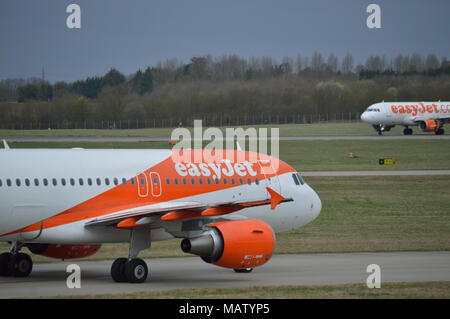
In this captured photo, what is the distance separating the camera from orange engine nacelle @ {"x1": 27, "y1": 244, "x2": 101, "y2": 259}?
816 inches

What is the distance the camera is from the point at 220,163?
21.7 meters

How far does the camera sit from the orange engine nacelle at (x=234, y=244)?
60.7 feet

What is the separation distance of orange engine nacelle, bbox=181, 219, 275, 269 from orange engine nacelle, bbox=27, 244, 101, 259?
379 cm

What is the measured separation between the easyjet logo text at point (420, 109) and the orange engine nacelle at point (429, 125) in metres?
1.67

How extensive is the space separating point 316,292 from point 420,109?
7973cm

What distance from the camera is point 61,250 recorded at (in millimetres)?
20984

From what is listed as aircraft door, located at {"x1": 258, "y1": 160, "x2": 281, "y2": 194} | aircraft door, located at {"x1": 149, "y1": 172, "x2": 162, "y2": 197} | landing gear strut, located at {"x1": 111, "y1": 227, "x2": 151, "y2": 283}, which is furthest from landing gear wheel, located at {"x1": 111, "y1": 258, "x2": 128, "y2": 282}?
aircraft door, located at {"x1": 258, "y1": 160, "x2": 281, "y2": 194}

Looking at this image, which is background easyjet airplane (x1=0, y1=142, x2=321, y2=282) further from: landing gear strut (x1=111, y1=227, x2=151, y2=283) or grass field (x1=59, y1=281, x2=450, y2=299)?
grass field (x1=59, y1=281, x2=450, y2=299)

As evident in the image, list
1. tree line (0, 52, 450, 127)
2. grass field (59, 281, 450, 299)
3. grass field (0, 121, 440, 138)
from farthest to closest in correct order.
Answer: tree line (0, 52, 450, 127)
grass field (0, 121, 440, 138)
grass field (59, 281, 450, 299)

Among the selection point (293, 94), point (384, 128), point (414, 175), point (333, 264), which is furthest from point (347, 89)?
point (333, 264)

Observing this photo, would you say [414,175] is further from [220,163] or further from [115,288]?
[115,288]

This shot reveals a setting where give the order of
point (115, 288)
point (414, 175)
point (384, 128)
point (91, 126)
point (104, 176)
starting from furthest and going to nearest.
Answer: point (384, 128) → point (91, 126) → point (414, 175) → point (104, 176) → point (115, 288)

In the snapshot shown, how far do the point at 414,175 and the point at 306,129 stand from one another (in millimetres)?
52864

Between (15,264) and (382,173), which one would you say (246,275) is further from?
(382,173)
